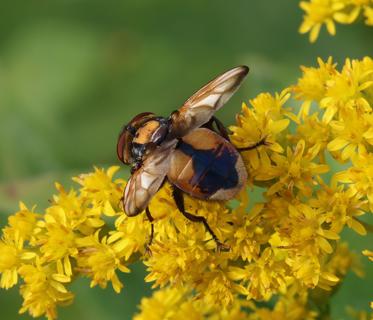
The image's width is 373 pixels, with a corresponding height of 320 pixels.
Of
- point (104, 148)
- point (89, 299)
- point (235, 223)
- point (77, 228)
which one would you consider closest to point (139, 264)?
point (89, 299)

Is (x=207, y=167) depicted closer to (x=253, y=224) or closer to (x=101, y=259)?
(x=253, y=224)

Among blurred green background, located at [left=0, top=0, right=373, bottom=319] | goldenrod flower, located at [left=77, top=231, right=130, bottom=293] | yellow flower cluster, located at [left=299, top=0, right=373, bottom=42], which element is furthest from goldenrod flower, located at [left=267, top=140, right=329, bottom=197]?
blurred green background, located at [left=0, top=0, right=373, bottom=319]

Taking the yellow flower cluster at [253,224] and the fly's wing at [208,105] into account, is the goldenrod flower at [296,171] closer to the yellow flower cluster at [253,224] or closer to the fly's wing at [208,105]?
the yellow flower cluster at [253,224]

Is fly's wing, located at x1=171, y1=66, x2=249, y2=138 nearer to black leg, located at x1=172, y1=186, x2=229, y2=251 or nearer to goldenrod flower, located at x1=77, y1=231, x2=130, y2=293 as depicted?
black leg, located at x1=172, y1=186, x2=229, y2=251

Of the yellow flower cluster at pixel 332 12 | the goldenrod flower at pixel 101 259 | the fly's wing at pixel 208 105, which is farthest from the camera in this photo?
the yellow flower cluster at pixel 332 12

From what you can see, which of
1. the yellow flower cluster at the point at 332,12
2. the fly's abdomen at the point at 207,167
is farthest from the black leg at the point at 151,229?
the yellow flower cluster at the point at 332,12
